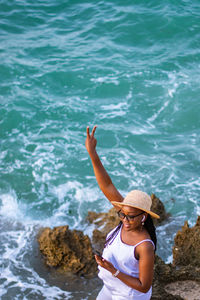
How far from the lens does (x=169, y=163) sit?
907cm

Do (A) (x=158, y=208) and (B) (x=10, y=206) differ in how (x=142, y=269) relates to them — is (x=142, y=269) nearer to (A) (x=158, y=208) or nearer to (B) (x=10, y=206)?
(A) (x=158, y=208)

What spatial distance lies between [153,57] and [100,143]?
481 cm

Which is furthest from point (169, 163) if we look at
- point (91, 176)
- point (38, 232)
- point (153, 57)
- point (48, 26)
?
point (48, 26)

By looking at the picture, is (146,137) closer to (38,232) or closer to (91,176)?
(91,176)

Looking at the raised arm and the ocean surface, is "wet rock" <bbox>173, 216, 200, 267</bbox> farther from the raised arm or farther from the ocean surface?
the raised arm

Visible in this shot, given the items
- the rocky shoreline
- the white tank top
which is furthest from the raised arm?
the rocky shoreline

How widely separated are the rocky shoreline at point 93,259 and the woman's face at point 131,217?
5.76ft

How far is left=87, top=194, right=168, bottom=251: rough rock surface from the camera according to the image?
623 cm

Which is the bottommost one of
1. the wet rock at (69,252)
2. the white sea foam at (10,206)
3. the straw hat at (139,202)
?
the white sea foam at (10,206)

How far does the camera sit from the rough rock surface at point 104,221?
6.23 meters

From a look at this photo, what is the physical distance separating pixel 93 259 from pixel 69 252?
→ 350 mm

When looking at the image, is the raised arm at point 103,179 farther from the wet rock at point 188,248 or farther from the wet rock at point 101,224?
the wet rock at point 101,224

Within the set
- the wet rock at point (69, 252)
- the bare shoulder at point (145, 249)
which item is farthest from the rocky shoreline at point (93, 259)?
the bare shoulder at point (145, 249)


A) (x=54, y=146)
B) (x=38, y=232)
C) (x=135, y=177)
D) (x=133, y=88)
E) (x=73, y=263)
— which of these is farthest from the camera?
(x=133, y=88)
